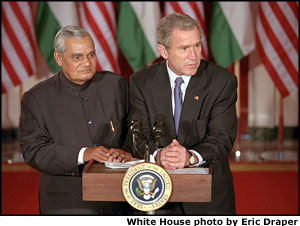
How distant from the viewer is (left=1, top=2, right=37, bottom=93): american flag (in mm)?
6363

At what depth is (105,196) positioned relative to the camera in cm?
260

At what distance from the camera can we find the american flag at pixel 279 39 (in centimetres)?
Result: 641

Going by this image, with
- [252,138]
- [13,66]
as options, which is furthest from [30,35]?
[252,138]

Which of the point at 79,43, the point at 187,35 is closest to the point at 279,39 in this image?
the point at 187,35

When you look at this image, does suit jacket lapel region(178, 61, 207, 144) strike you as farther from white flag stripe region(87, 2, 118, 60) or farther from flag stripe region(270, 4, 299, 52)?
flag stripe region(270, 4, 299, 52)

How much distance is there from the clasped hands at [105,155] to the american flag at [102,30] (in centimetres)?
335

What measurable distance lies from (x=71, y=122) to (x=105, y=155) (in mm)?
369

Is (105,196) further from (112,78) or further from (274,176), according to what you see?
(274,176)

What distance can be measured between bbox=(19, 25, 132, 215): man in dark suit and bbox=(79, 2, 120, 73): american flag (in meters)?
3.01

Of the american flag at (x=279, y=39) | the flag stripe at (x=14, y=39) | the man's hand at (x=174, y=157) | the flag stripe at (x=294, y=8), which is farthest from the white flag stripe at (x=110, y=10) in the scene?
the man's hand at (x=174, y=157)

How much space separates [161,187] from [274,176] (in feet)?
12.5

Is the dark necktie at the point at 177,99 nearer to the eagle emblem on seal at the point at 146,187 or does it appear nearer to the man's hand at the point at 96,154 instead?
the man's hand at the point at 96,154

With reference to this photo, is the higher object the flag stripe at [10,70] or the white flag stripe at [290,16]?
the white flag stripe at [290,16]

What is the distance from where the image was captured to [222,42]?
6434 millimetres
